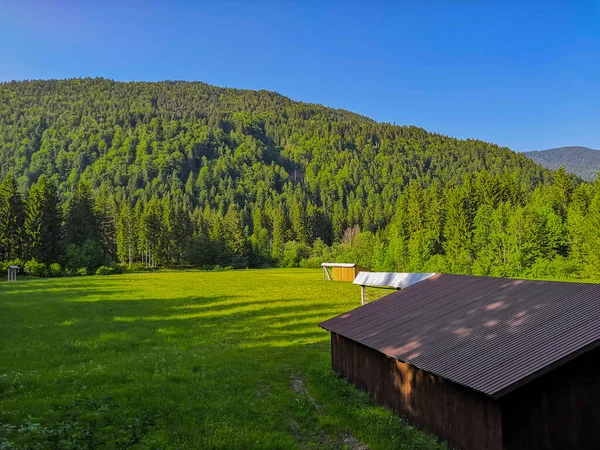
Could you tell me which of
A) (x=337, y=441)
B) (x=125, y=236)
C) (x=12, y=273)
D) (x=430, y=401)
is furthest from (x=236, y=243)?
(x=430, y=401)

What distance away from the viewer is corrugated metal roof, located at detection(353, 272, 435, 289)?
30.1 meters

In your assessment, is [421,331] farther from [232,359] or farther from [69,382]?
[69,382]

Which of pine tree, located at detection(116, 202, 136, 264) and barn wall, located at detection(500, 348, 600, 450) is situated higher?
pine tree, located at detection(116, 202, 136, 264)

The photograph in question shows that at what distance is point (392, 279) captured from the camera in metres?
31.8

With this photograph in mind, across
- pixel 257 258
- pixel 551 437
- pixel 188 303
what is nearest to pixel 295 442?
pixel 551 437

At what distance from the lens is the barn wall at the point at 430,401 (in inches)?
404

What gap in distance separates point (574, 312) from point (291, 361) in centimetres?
1392

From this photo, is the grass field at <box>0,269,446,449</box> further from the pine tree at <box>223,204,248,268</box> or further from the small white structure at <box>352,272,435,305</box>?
the pine tree at <box>223,204,248,268</box>

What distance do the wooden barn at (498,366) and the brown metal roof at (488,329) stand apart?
0.10 ft

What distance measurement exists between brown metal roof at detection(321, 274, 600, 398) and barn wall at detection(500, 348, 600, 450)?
2.19ft

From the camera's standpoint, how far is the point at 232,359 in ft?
72.9

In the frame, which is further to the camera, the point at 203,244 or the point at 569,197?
the point at 203,244

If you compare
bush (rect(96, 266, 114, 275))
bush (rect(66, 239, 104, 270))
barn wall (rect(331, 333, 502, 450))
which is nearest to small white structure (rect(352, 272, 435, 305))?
barn wall (rect(331, 333, 502, 450))

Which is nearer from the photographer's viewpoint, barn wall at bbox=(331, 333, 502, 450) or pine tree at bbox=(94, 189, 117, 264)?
barn wall at bbox=(331, 333, 502, 450)
